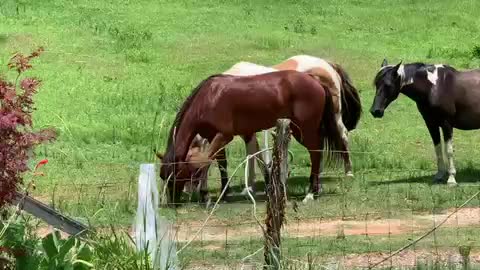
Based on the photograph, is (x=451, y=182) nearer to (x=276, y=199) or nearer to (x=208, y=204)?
(x=208, y=204)

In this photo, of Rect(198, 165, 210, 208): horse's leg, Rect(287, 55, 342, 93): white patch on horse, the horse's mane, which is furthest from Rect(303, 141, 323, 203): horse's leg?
the horse's mane

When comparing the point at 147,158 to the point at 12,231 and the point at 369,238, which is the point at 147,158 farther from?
the point at 12,231

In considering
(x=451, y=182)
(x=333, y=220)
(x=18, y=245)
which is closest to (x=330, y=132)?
(x=451, y=182)

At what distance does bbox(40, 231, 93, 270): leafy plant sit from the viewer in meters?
6.80

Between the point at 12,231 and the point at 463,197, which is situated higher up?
the point at 12,231

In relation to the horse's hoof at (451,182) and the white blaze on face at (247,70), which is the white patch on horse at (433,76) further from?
the white blaze on face at (247,70)

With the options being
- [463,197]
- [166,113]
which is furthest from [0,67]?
[463,197]

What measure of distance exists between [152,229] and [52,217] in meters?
0.73

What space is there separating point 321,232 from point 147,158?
481cm

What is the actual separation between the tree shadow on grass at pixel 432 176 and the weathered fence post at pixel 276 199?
6553 millimetres

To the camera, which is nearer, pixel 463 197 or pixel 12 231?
pixel 12 231

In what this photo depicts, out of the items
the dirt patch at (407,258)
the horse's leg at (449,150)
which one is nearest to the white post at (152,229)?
the dirt patch at (407,258)

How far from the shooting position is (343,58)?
74.5ft

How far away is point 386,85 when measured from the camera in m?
14.4
